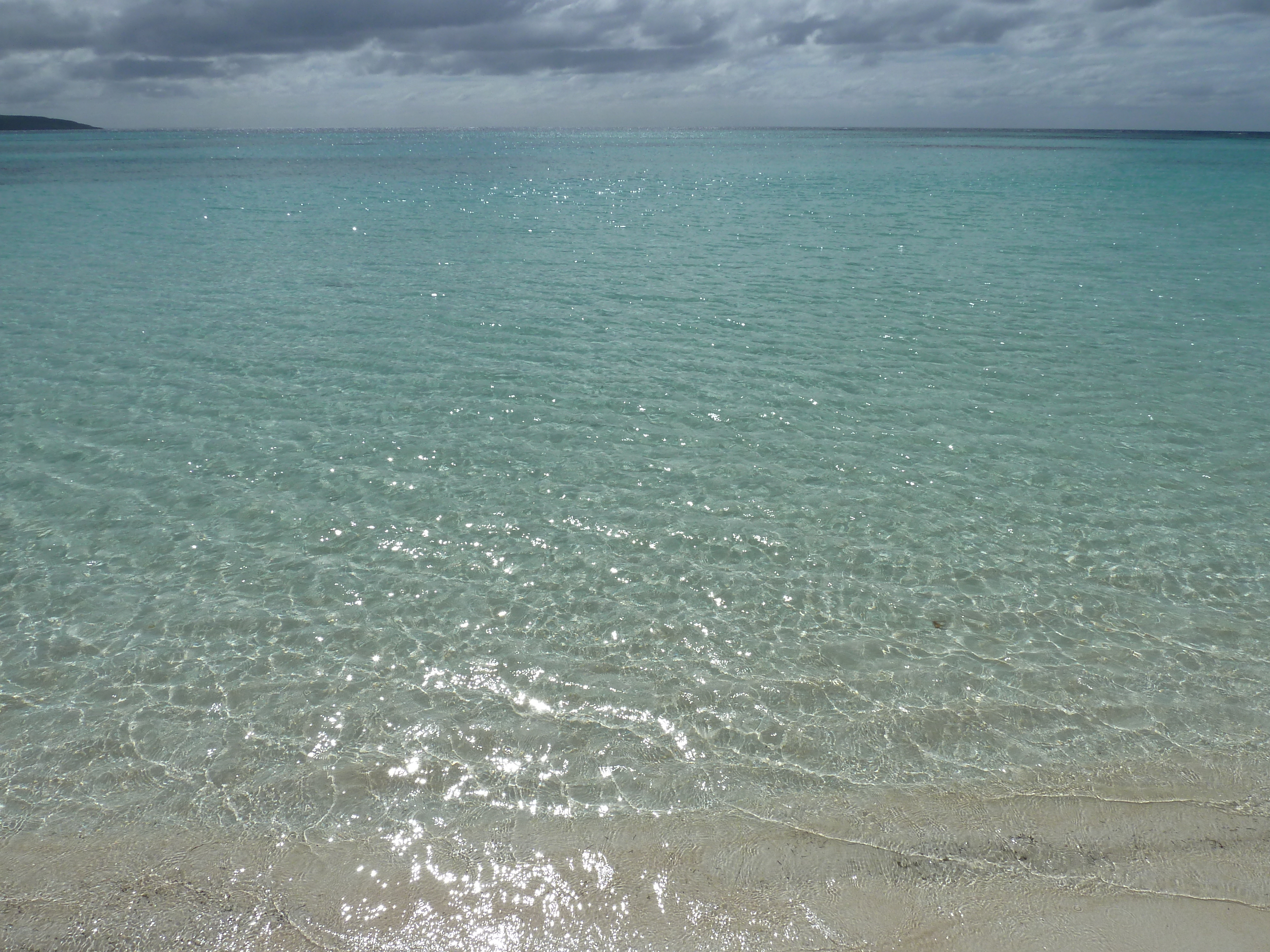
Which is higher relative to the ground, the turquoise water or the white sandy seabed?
the turquoise water

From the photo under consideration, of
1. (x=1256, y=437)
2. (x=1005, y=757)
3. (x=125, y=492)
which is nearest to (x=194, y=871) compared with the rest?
(x=1005, y=757)

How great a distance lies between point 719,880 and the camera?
14.7 ft

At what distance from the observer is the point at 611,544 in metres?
7.81

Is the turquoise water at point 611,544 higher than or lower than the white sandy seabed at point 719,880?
higher

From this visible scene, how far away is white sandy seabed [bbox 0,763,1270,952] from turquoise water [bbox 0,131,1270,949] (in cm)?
21

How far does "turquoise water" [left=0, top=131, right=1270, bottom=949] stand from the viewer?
5.38m

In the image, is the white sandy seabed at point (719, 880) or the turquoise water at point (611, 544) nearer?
the white sandy seabed at point (719, 880)

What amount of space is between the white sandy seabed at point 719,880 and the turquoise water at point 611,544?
213mm

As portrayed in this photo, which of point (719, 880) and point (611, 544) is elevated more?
point (611, 544)

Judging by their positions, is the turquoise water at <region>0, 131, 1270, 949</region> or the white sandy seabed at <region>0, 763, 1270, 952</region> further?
the turquoise water at <region>0, 131, 1270, 949</region>

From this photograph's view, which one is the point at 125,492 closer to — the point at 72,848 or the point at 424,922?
the point at 72,848

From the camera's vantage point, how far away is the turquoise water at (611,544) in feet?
17.6

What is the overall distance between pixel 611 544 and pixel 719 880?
3758mm

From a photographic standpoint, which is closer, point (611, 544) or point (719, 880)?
point (719, 880)
